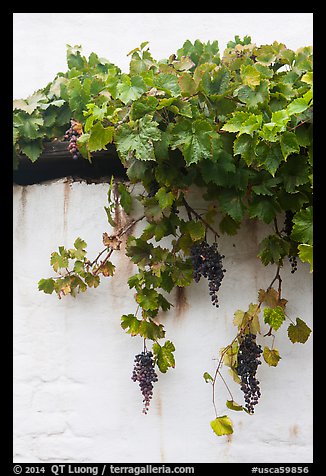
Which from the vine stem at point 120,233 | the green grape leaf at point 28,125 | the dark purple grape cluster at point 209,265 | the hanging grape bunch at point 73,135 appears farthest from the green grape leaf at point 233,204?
the green grape leaf at point 28,125

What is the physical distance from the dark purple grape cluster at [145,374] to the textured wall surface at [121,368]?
4.2 inches

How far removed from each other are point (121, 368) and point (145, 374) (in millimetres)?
176

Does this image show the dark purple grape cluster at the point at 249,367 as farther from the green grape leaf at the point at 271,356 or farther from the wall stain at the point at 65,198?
the wall stain at the point at 65,198

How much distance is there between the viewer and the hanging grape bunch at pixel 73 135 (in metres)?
2.12

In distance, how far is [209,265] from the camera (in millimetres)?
2051

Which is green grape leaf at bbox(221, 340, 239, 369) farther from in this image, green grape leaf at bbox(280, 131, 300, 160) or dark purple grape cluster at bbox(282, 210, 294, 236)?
green grape leaf at bbox(280, 131, 300, 160)

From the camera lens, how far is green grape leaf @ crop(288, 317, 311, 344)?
2076 mm

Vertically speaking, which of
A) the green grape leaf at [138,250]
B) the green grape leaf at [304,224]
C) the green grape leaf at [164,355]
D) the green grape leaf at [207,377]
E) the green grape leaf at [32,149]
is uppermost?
the green grape leaf at [32,149]

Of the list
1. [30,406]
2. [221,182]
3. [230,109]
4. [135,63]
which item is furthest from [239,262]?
[30,406]

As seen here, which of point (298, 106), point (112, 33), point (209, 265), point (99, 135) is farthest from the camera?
point (112, 33)

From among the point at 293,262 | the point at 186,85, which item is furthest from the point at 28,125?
the point at 293,262

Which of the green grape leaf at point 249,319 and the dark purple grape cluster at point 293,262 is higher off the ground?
the dark purple grape cluster at point 293,262

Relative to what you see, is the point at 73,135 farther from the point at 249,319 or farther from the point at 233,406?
the point at 233,406

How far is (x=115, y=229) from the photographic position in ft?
7.59
